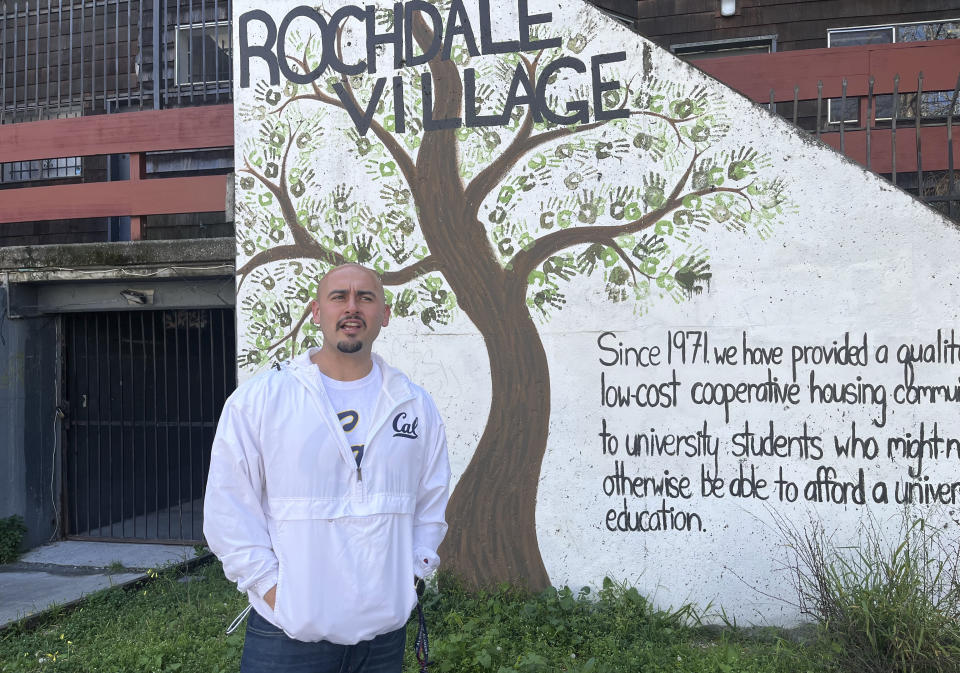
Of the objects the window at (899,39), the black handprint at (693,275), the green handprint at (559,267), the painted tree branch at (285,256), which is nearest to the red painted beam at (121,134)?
the painted tree branch at (285,256)

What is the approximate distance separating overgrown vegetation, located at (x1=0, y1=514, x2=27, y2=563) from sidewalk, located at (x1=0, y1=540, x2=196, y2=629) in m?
0.09

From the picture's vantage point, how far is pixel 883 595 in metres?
4.03

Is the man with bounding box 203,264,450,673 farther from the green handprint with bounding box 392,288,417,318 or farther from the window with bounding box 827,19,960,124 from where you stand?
the window with bounding box 827,19,960,124

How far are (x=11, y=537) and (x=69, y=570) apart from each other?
75 centimetres

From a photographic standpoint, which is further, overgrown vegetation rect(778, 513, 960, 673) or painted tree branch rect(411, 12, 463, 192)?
painted tree branch rect(411, 12, 463, 192)

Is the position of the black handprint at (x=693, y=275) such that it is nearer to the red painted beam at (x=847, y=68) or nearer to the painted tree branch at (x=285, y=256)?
the red painted beam at (x=847, y=68)

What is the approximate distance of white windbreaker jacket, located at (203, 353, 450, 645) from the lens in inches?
98.3

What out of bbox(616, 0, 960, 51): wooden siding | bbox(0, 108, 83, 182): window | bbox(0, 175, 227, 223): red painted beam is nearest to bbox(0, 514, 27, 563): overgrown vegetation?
bbox(0, 175, 227, 223): red painted beam

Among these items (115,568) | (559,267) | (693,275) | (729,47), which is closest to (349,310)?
(559,267)

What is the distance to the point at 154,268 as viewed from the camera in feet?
21.8

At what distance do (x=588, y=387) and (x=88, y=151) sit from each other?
181 inches

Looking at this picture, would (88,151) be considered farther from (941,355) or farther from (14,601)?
(941,355)

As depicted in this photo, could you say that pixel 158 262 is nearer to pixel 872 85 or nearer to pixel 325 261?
pixel 325 261

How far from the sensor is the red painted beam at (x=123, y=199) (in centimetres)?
659
